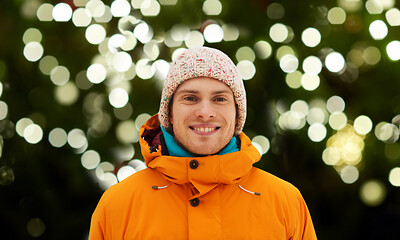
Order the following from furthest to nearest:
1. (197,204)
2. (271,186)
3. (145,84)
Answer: (145,84)
(271,186)
(197,204)

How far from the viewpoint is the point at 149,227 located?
1.40 meters

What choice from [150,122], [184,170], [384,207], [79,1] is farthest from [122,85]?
[384,207]

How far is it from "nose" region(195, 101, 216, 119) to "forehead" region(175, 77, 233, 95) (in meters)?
0.05

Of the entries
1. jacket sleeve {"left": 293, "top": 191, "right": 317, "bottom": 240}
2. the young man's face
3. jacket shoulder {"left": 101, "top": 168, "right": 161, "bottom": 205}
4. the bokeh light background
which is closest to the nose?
the young man's face

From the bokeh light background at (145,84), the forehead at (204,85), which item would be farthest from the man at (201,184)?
the bokeh light background at (145,84)

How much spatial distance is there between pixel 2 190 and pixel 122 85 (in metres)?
0.91

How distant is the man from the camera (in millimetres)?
1410

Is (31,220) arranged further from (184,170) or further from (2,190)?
(184,170)

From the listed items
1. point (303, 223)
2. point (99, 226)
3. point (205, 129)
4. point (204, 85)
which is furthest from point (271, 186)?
point (99, 226)

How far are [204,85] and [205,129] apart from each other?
0.15 m

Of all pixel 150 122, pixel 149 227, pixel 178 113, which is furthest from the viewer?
pixel 150 122

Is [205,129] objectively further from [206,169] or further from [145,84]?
[145,84]

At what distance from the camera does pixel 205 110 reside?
1458mm

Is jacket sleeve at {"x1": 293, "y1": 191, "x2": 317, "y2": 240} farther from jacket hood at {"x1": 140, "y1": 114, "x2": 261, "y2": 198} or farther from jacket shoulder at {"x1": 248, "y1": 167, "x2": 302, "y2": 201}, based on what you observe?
jacket hood at {"x1": 140, "y1": 114, "x2": 261, "y2": 198}
